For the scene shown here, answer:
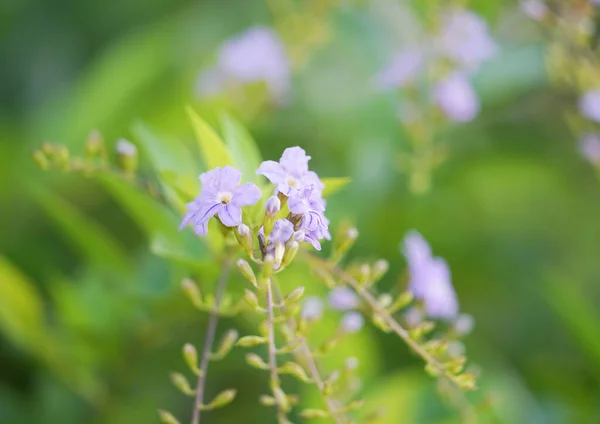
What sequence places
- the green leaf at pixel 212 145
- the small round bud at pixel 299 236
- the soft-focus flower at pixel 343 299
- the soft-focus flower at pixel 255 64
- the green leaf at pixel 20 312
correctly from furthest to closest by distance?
the soft-focus flower at pixel 255 64 → the green leaf at pixel 20 312 → the soft-focus flower at pixel 343 299 → the green leaf at pixel 212 145 → the small round bud at pixel 299 236

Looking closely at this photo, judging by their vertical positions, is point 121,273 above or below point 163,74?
below

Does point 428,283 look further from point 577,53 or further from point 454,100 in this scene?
point 577,53

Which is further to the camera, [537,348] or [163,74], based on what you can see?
[163,74]

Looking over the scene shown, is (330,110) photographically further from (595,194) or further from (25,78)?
(25,78)

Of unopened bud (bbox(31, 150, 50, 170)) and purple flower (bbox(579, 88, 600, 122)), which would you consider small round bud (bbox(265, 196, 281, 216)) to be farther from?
purple flower (bbox(579, 88, 600, 122))

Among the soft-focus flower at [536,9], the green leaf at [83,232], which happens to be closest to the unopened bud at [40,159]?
the green leaf at [83,232]

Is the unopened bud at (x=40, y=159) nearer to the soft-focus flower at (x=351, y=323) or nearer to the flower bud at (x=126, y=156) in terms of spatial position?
the flower bud at (x=126, y=156)

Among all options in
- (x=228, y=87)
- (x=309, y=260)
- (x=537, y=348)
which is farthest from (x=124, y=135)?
(x=537, y=348)
